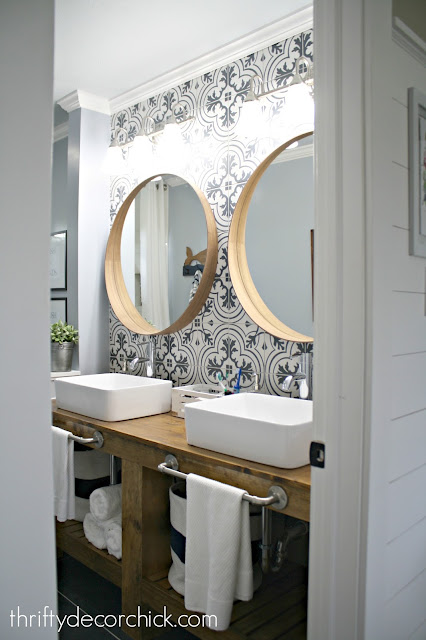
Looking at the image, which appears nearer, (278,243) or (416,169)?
(416,169)

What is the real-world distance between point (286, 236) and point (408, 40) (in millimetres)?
986

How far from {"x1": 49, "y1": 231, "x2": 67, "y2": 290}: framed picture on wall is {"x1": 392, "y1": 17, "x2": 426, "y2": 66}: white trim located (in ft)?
8.14

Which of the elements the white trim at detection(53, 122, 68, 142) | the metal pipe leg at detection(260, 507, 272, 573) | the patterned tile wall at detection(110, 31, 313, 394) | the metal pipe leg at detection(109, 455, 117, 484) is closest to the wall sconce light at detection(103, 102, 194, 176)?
→ the patterned tile wall at detection(110, 31, 313, 394)

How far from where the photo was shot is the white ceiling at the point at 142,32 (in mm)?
2027

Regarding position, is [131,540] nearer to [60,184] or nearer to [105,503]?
[105,503]

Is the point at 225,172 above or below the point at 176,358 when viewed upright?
above

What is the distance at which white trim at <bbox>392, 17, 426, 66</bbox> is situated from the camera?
3.76 feet

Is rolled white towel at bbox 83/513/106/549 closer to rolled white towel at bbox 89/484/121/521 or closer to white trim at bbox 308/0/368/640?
rolled white towel at bbox 89/484/121/521

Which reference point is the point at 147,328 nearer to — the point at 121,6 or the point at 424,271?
the point at 121,6

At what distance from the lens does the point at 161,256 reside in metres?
2.65

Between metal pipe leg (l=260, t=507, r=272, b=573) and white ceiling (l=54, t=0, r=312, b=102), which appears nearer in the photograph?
metal pipe leg (l=260, t=507, r=272, b=573)

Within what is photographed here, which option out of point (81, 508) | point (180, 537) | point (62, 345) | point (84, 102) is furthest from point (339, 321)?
point (84, 102)

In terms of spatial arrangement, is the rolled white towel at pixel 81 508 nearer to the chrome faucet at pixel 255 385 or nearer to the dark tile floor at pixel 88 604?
the dark tile floor at pixel 88 604

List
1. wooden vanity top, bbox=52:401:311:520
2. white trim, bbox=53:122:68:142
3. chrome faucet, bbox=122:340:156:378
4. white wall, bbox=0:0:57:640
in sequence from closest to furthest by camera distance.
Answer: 1. white wall, bbox=0:0:57:640
2. wooden vanity top, bbox=52:401:311:520
3. chrome faucet, bbox=122:340:156:378
4. white trim, bbox=53:122:68:142
